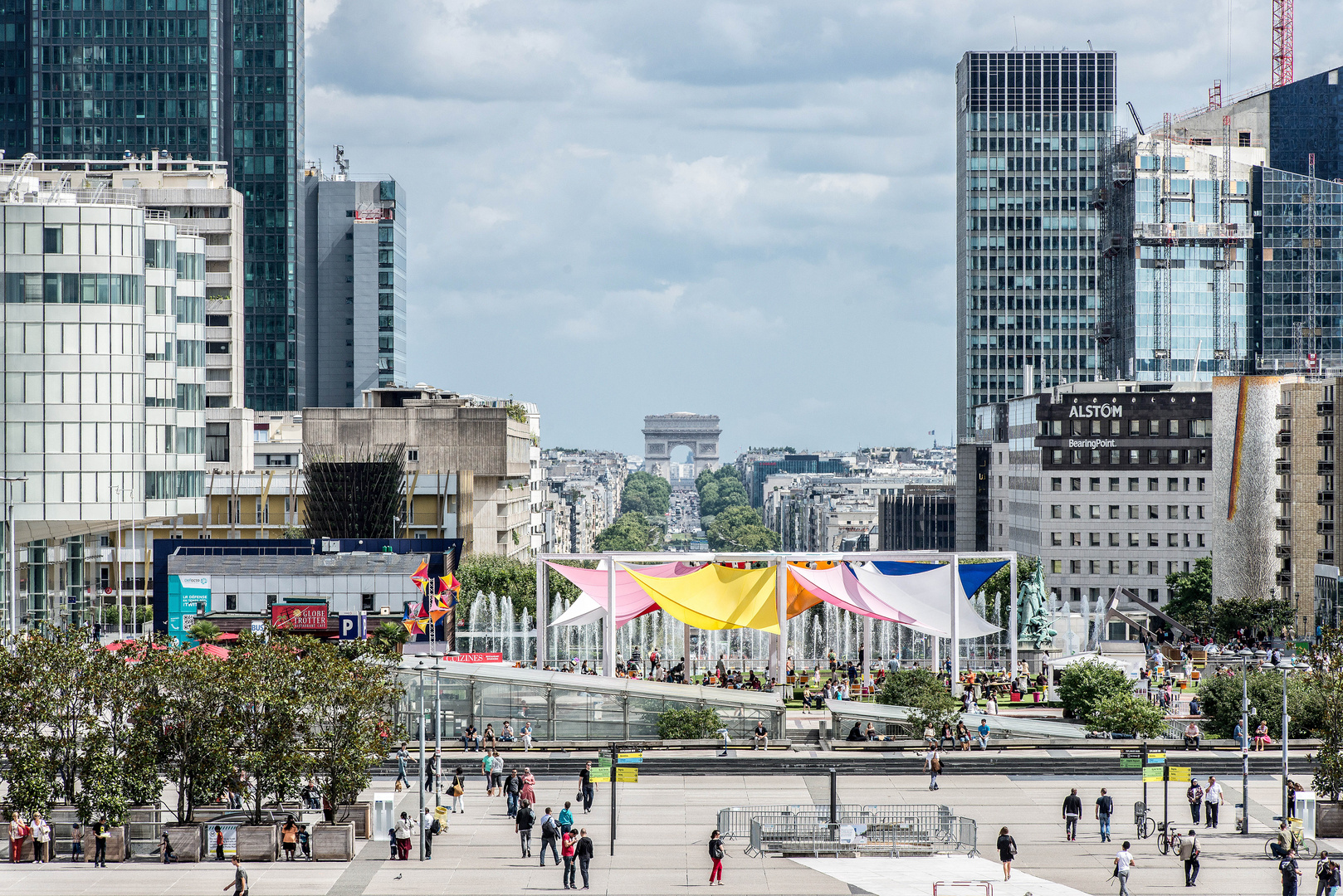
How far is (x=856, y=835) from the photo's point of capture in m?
43.4

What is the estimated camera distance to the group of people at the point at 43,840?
41.8 m

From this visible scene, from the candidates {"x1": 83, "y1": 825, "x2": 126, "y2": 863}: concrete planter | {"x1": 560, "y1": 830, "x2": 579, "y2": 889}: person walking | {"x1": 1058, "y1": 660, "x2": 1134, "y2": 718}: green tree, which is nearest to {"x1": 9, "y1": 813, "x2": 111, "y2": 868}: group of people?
{"x1": 83, "y1": 825, "x2": 126, "y2": 863}: concrete planter

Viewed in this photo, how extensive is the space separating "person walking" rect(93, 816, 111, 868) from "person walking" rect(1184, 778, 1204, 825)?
98.3 ft

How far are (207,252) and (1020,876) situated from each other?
11123cm

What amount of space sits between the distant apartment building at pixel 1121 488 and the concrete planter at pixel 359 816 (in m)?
91.6

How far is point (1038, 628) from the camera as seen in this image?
84.7 metres

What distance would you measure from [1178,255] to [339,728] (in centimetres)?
14318

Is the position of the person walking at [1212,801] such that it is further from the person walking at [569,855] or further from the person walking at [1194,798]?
the person walking at [569,855]

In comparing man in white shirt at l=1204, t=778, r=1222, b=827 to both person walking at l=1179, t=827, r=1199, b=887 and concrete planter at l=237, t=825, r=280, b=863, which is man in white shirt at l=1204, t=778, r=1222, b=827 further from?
concrete planter at l=237, t=825, r=280, b=863

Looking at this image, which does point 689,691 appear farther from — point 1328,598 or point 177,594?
point 1328,598

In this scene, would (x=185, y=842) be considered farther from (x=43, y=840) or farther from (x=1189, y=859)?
(x=1189, y=859)

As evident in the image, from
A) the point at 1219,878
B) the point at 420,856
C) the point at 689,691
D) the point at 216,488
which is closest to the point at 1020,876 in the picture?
the point at 1219,878

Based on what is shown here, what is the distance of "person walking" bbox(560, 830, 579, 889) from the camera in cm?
3897

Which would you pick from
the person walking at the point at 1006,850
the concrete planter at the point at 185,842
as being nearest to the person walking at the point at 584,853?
the person walking at the point at 1006,850
